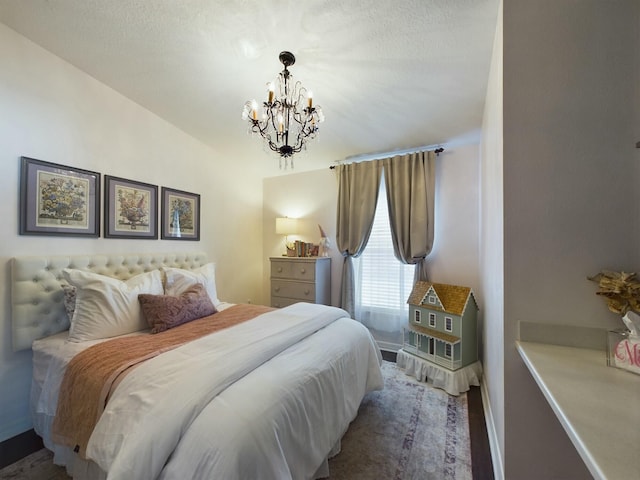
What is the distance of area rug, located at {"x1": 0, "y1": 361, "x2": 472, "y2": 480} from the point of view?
150 centimetres

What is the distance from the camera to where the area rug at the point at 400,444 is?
1505 millimetres

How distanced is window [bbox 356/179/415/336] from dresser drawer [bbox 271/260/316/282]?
2.22ft

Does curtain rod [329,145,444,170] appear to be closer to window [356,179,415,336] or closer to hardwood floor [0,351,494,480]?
window [356,179,415,336]

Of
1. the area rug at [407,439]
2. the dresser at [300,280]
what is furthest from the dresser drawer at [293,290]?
the area rug at [407,439]

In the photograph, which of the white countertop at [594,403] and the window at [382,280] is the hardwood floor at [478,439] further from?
the window at [382,280]

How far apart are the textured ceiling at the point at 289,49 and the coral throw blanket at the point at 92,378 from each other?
205 centimetres

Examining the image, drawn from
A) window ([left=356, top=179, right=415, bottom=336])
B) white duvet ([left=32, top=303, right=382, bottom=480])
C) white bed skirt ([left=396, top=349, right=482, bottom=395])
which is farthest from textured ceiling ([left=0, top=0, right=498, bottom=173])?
white bed skirt ([left=396, top=349, right=482, bottom=395])

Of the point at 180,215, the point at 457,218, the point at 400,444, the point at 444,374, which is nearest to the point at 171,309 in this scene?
the point at 180,215

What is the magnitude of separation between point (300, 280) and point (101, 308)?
2035 mm

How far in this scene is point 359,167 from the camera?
11.1 ft

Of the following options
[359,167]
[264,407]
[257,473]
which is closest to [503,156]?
[264,407]

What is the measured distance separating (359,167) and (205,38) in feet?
7.01

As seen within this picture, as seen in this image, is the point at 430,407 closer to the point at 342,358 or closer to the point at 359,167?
the point at 342,358

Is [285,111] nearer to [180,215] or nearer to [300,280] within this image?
[180,215]
